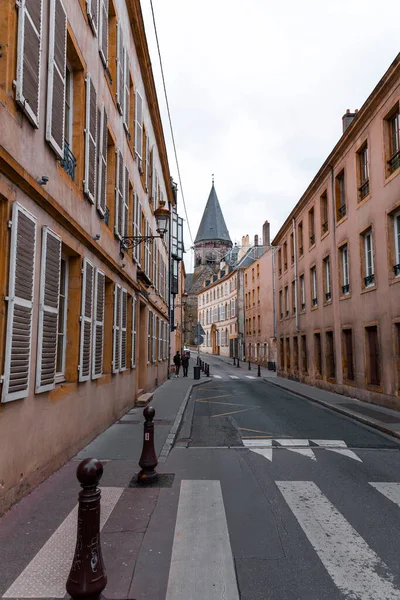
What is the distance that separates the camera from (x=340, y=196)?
17.1 m

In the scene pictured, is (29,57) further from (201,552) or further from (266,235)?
(266,235)

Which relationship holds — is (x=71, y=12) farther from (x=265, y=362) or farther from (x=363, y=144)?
(x=265, y=362)

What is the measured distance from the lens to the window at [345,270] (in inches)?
635

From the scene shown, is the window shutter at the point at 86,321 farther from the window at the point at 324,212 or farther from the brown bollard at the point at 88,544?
the window at the point at 324,212

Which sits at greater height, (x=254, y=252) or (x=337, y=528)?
(x=254, y=252)

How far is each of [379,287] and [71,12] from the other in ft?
33.8

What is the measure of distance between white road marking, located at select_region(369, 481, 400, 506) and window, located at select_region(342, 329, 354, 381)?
10.7 meters

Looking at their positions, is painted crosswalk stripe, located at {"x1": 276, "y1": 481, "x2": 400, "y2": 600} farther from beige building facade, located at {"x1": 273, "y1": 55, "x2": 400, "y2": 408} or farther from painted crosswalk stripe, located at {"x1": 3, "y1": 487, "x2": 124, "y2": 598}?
beige building facade, located at {"x1": 273, "y1": 55, "x2": 400, "y2": 408}

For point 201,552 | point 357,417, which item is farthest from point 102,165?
point 357,417

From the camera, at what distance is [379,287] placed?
13094mm

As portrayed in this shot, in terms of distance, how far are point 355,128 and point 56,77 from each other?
11618 millimetres

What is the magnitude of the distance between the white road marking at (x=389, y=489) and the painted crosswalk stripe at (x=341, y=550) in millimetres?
744

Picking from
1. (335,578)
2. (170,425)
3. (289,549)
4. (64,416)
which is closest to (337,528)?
(289,549)

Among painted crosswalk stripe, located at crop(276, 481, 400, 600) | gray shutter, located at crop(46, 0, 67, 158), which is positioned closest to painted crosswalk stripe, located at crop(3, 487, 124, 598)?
painted crosswalk stripe, located at crop(276, 481, 400, 600)
